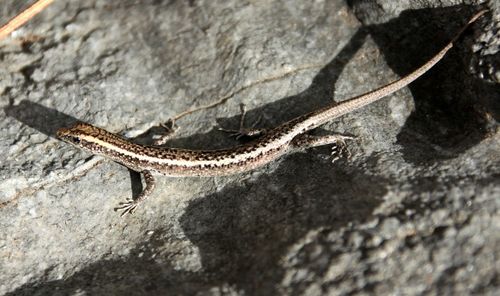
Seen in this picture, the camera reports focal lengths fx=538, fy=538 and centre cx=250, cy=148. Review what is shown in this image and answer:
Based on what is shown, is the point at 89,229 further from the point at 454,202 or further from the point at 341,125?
the point at 454,202

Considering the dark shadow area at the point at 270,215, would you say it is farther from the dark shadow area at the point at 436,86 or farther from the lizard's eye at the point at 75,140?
the lizard's eye at the point at 75,140

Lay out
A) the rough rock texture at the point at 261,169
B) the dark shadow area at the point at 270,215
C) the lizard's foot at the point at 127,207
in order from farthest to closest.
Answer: the lizard's foot at the point at 127,207
the dark shadow area at the point at 270,215
the rough rock texture at the point at 261,169

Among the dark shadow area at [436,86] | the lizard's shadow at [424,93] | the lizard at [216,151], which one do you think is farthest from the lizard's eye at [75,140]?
the dark shadow area at [436,86]

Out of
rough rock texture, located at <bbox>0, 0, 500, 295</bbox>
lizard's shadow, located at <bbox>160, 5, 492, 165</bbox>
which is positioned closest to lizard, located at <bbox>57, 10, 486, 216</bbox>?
rough rock texture, located at <bbox>0, 0, 500, 295</bbox>

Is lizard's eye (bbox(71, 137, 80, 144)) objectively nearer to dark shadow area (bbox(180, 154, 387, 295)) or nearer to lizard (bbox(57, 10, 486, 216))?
lizard (bbox(57, 10, 486, 216))

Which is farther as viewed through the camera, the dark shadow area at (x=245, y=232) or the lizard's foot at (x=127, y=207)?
the lizard's foot at (x=127, y=207)

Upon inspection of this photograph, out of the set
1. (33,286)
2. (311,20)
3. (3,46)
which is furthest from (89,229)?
(311,20)

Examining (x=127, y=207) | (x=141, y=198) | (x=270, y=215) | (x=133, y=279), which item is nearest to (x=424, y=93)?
(x=270, y=215)

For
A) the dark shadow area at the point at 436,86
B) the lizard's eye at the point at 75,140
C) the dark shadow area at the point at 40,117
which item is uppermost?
the dark shadow area at the point at 40,117
